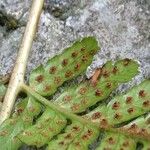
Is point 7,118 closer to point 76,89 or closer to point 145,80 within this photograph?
point 76,89

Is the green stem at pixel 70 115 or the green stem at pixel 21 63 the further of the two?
the green stem at pixel 21 63

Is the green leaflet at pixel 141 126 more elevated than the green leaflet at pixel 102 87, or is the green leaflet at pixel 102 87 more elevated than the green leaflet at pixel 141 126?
the green leaflet at pixel 102 87

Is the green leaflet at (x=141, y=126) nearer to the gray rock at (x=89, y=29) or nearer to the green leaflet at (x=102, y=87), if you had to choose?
the green leaflet at (x=102, y=87)

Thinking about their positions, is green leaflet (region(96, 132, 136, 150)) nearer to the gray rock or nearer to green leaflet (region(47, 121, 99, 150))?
green leaflet (region(47, 121, 99, 150))

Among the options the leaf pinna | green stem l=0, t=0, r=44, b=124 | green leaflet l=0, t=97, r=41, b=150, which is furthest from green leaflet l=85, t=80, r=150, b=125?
green stem l=0, t=0, r=44, b=124

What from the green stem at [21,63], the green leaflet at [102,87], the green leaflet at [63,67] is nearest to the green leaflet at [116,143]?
the green leaflet at [102,87]
